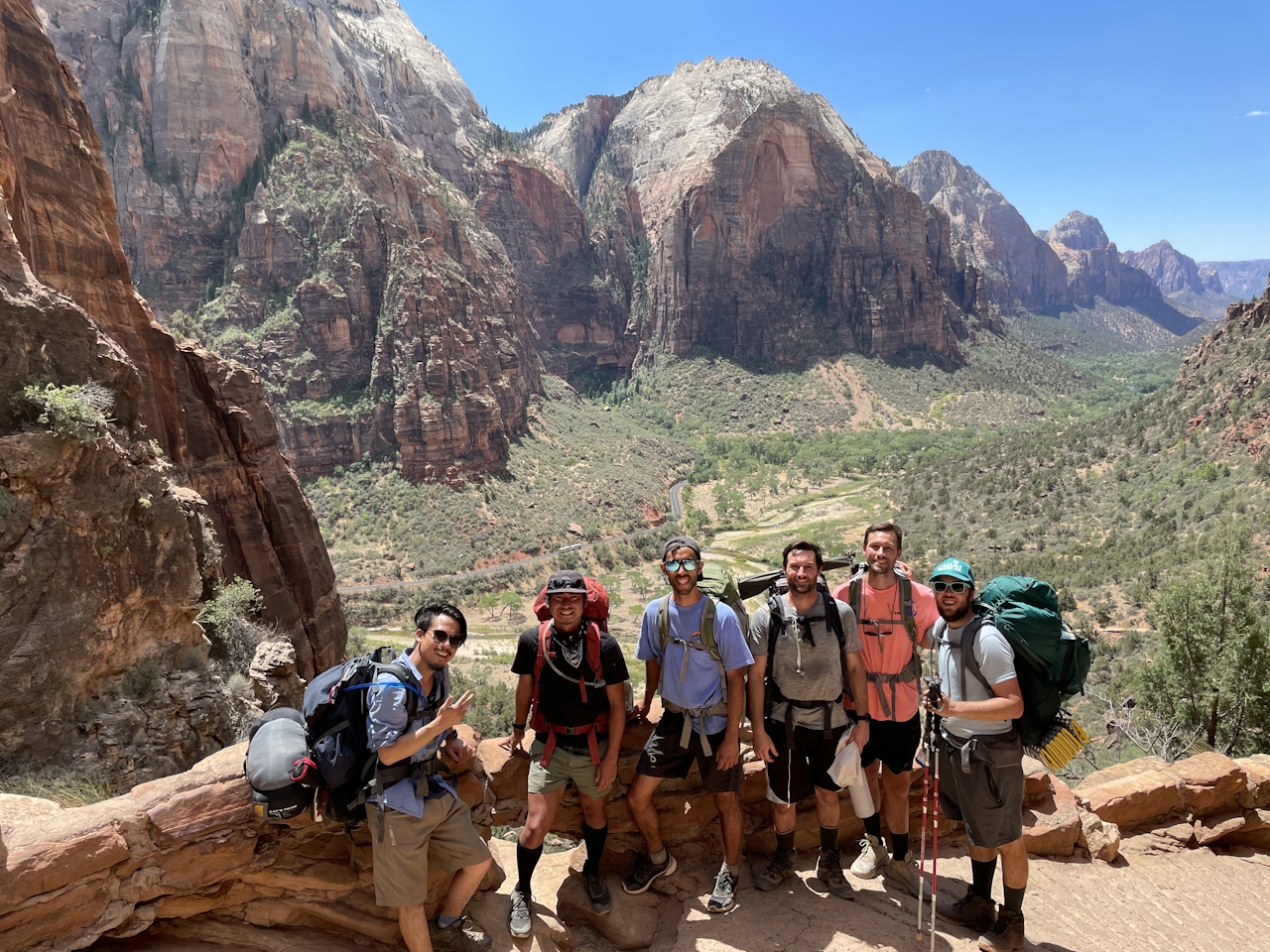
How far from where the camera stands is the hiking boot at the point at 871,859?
5.09 meters

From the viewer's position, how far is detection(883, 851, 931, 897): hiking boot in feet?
16.6

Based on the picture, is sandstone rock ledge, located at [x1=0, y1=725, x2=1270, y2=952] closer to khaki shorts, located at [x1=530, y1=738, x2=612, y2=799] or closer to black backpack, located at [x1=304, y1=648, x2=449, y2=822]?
khaki shorts, located at [x1=530, y1=738, x2=612, y2=799]

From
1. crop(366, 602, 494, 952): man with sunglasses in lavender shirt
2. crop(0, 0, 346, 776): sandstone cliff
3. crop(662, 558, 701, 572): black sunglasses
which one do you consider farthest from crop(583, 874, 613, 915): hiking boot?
crop(0, 0, 346, 776): sandstone cliff

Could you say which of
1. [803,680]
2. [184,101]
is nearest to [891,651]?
[803,680]

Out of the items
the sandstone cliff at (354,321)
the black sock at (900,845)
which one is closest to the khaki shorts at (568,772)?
the black sock at (900,845)

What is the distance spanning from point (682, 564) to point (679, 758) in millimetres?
1505

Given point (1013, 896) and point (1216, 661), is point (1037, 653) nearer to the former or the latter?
point (1013, 896)

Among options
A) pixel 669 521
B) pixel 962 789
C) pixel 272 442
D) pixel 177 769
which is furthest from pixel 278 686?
pixel 669 521

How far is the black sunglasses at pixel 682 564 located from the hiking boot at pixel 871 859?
2.86 metres

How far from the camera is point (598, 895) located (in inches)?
183

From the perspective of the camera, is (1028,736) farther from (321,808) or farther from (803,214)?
(803,214)

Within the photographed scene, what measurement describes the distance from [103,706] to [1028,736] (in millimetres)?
9931

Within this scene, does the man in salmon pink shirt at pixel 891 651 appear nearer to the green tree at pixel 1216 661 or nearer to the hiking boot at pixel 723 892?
the hiking boot at pixel 723 892

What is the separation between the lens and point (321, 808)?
3.75 metres
